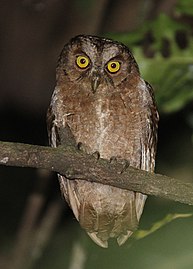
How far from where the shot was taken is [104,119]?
3541mm

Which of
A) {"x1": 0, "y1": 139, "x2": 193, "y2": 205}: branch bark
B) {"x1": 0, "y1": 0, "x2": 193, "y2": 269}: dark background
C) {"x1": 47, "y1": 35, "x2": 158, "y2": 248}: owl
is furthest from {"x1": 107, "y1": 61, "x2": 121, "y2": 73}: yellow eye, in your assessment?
{"x1": 0, "y1": 139, "x2": 193, "y2": 205}: branch bark

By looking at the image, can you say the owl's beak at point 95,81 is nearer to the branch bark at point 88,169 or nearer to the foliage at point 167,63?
the foliage at point 167,63

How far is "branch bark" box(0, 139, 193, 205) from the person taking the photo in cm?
247

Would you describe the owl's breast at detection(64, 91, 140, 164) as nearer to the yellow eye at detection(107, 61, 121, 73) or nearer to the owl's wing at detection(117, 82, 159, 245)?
the owl's wing at detection(117, 82, 159, 245)

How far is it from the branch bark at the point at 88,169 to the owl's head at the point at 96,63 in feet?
2.99

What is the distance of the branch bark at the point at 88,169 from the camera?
2473 millimetres

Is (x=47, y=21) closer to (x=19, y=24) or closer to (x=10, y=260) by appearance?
(x=19, y=24)

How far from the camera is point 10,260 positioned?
484 centimetres

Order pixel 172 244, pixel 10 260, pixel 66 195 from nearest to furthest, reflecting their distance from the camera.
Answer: pixel 172 244, pixel 66 195, pixel 10 260

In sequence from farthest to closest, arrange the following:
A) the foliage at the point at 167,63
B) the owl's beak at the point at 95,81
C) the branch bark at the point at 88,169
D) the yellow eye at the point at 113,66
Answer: the yellow eye at the point at 113,66
the owl's beak at the point at 95,81
the foliage at the point at 167,63
the branch bark at the point at 88,169

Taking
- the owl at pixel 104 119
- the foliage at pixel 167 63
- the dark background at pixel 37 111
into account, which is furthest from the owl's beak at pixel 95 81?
the dark background at pixel 37 111

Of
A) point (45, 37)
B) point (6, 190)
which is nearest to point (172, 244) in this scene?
point (6, 190)

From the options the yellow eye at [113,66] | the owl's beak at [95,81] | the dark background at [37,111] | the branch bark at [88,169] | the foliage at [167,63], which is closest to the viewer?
the branch bark at [88,169]

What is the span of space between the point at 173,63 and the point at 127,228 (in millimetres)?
1055
